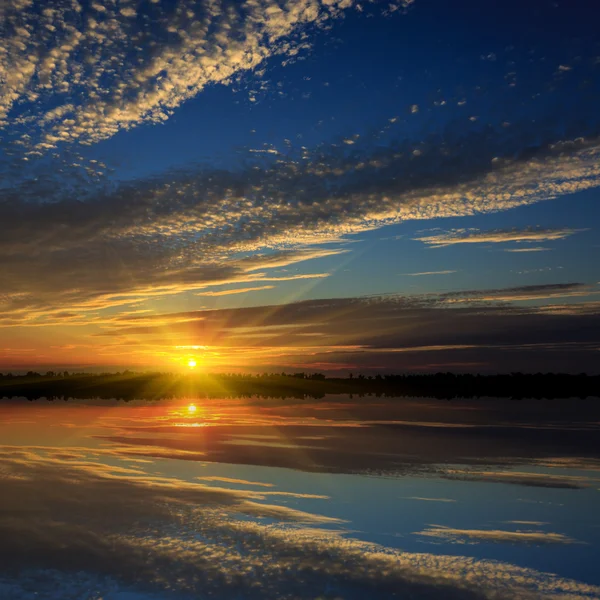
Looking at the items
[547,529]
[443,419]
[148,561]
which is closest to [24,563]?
[148,561]

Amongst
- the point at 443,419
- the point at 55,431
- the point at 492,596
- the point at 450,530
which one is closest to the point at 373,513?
the point at 450,530

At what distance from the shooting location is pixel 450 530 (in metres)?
11.7

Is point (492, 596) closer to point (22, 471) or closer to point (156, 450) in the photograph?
point (22, 471)

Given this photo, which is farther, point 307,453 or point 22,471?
point 307,453

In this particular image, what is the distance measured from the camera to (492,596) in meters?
8.51

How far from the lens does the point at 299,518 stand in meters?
12.5

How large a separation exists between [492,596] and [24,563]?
710 cm

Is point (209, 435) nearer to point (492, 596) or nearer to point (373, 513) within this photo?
point (373, 513)

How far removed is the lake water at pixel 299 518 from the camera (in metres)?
9.02

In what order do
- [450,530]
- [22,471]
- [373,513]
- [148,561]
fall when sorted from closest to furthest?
[148,561]
[450,530]
[373,513]
[22,471]

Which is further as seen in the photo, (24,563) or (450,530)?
(450,530)

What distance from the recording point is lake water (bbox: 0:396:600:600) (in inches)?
355

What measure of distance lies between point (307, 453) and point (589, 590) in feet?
44.2

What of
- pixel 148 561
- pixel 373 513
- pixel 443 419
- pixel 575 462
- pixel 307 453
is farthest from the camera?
pixel 443 419
